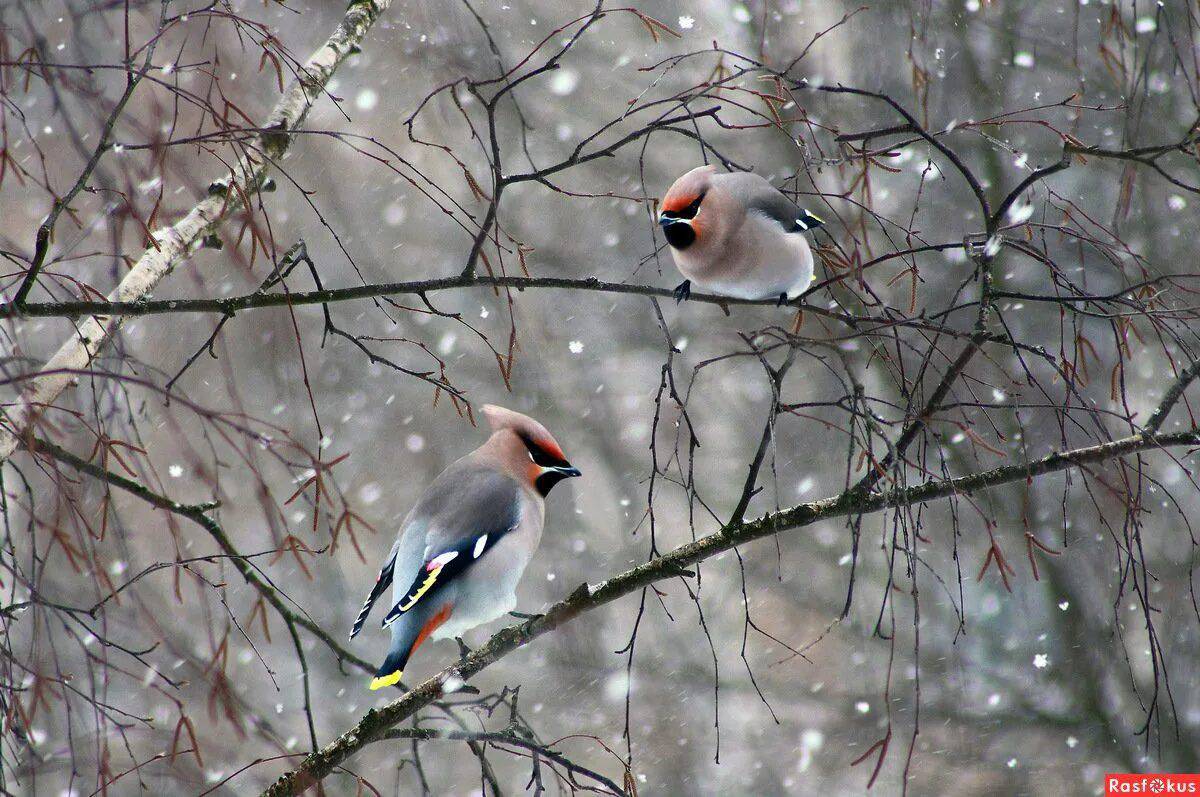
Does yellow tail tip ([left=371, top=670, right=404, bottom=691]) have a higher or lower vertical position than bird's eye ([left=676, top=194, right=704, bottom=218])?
lower

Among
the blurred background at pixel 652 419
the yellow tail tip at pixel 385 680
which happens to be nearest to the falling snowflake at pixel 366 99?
the blurred background at pixel 652 419

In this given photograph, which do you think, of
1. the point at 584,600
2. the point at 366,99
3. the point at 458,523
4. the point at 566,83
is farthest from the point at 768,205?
the point at 366,99

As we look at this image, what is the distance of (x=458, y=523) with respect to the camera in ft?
10.5

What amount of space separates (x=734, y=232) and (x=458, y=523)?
3.96 ft

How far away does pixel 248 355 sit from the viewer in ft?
27.8

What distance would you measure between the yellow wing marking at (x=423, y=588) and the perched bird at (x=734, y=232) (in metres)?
1.10

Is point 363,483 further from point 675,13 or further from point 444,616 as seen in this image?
point 444,616

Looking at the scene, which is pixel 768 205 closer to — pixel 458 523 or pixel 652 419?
pixel 458 523

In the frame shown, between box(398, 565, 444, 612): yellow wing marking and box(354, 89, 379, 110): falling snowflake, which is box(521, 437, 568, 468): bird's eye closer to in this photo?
box(398, 565, 444, 612): yellow wing marking

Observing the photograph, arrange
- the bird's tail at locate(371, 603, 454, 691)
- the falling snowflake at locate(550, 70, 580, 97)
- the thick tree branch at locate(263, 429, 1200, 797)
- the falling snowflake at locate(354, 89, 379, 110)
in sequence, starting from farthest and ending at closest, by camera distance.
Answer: the falling snowflake at locate(354, 89, 379, 110) → the falling snowflake at locate(550, 70, 580, 97) → the bird's tail at locate(371, 603, 454, 691) → the thick tree branch at locate(263, 429, 1200, 797)

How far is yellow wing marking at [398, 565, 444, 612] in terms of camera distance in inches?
117

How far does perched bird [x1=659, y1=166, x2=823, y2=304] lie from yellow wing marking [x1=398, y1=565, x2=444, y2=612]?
1099 mm

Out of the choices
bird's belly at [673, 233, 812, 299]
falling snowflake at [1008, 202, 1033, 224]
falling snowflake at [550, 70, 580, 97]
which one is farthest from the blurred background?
falling snowflake at [1008, 202, 1033, 224]

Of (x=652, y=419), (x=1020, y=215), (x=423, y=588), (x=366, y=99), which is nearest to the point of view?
(x=1020, y=215)
